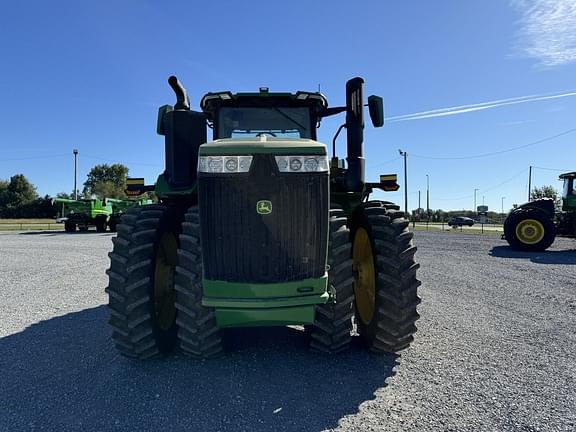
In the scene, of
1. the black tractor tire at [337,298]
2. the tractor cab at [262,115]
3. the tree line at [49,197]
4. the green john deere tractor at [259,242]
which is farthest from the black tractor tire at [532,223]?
the tree line at [49,197]

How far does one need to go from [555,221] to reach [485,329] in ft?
46.5

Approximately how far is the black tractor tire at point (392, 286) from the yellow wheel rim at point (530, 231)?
43.4ft

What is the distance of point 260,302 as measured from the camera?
283cm

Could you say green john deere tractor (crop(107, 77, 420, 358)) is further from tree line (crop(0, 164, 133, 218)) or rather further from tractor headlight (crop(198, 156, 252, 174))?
tree line (crop(0, 164, 133, 218))

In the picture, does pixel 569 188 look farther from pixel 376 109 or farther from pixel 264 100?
pixel 264 100

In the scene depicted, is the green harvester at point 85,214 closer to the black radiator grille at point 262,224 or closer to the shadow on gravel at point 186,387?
the shadow on gravel at point 186,387

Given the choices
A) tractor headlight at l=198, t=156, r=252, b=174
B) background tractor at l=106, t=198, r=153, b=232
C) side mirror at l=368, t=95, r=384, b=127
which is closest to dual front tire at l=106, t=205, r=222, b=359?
tractor headlight at l=198, t=156, r=252, b=174

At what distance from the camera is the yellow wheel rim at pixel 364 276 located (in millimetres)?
3742

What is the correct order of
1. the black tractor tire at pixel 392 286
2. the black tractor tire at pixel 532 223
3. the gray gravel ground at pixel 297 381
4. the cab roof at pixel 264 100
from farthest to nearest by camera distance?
1. the black tractor tire at pixel 532 223
2. the cab roof at pixel 264 100
3. the black tractor tire at pixel 392 286
4. the gray gravel ground at pixel 297 381

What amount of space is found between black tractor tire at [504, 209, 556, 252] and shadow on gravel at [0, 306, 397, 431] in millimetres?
13355

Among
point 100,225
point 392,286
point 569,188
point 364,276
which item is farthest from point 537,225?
point 100,225

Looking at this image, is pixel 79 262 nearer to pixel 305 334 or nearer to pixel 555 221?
pixel 305 334

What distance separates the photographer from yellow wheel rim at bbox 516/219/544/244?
14.2 metres

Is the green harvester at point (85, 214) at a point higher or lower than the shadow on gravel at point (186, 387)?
higher
